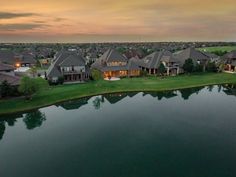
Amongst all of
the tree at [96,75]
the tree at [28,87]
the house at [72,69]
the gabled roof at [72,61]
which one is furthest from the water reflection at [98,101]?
the gabled roof at [72,61]

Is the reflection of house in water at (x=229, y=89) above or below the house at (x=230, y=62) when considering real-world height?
below

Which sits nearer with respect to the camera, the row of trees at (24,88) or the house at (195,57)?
the row of trees at (24,88)

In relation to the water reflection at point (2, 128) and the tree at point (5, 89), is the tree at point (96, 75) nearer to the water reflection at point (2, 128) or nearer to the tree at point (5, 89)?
the tree at point (5, 89)

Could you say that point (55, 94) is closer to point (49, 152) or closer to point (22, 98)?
point (22, 98)

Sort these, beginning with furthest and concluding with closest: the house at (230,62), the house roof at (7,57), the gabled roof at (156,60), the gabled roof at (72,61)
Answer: the house roof at (7,57)
the house at (230,62)
the gabled roof at (156,60)
the gabled roof at (72,61)

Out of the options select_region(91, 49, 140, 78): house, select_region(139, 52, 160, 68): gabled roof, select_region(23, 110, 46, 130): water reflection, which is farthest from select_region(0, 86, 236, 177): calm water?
select_region(139, 52, 160, 68): gabled roof

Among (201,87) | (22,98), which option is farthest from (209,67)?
(22,98)

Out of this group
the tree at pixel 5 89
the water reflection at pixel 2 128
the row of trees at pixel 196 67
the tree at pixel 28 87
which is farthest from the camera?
the row of trees at pixel 196 67
